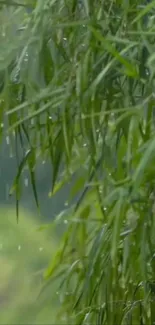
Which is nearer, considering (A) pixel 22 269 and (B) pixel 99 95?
(B) pixel 99 95

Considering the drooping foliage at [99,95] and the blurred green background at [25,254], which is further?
the blurred green background at [25,254]

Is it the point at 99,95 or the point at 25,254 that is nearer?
the point at 99,95

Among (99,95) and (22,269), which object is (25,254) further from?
(99,95)

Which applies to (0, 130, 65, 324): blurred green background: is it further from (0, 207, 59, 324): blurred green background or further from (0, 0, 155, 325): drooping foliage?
(0, 0, 155, 325): drooping foliage

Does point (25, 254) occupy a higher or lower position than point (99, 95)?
lower

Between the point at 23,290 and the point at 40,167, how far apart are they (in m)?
0.31

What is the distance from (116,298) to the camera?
0.80 metres

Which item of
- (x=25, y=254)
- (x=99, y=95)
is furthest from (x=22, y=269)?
(x=99, y=95)

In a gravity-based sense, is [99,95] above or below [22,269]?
above

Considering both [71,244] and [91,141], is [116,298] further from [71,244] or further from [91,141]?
[91,141]

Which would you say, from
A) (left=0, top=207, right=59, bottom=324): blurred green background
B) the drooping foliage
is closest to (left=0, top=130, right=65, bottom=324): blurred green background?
(left=0, top=207, right=59, bottom=324): blurred green background

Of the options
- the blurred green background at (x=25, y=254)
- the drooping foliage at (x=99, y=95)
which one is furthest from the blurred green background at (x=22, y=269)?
the drooping foliage at (x=99, y=95)

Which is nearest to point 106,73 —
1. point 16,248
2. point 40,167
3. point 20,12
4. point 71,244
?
point 20,12

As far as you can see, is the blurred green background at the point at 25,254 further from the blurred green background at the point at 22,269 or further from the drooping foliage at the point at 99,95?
the drooping foliage at the point at 99,95
